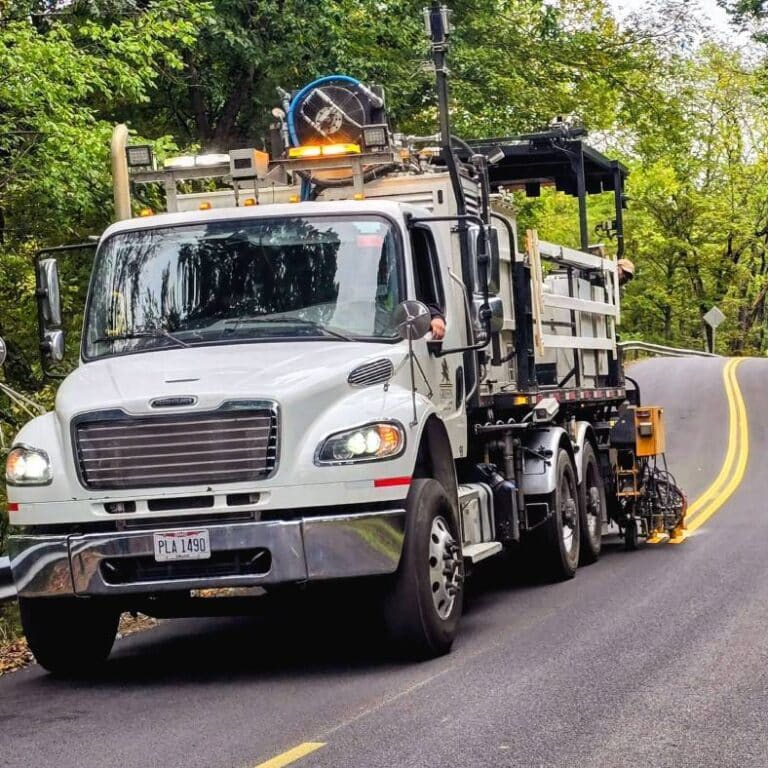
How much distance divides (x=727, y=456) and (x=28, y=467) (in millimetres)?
19464

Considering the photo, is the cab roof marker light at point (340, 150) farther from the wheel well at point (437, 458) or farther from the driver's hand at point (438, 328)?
the wheel well at point (437, 458)

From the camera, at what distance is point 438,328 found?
967 centimetres

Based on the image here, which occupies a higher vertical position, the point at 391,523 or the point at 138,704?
the point at 391,523

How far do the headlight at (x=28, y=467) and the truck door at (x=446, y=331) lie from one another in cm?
236

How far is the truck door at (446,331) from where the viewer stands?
32.0ft

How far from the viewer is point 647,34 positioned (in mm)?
Answer: 32844

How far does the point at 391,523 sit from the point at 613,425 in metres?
7.45

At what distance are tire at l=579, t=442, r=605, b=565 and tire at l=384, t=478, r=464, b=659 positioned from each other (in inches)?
176

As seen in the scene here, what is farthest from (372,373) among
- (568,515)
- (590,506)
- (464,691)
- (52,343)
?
(590,506)

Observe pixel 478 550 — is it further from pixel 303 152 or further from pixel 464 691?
pixel 303 152

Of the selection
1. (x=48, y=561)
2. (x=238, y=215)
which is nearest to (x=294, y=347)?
(x=238, y=215)

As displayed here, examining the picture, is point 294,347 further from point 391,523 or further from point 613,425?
point 613,425

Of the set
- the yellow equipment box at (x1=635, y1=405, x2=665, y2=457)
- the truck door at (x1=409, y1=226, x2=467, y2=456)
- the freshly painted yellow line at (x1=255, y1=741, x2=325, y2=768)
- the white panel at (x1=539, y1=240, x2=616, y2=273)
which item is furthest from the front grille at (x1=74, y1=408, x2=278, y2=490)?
the yellow equipment box at (x1=635, y1=405, x2=665, y2=457)

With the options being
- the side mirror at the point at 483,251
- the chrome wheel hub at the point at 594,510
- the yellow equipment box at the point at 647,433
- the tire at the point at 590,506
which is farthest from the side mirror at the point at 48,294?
the yellow equipment box at the point at 647,433
